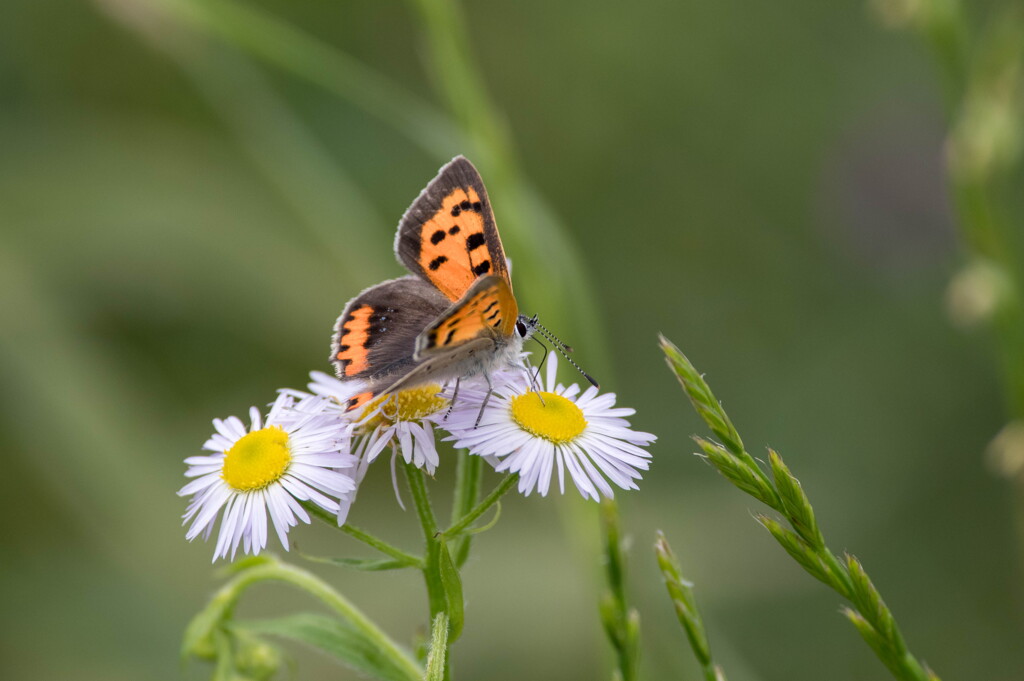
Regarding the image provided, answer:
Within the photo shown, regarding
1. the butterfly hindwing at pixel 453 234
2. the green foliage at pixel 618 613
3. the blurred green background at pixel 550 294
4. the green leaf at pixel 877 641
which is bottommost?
the green leaf at pixel 877 641

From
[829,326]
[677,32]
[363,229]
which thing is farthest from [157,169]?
[829,326]

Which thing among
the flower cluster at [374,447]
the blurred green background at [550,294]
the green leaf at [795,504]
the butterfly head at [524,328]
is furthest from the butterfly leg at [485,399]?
the blurred green background at [550,294]

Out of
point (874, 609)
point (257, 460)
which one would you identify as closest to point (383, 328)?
point (257, 460)

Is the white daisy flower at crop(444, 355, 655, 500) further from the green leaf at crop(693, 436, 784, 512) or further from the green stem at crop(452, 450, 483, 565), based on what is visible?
the green leaf at crop(693, 436, 784, 512)

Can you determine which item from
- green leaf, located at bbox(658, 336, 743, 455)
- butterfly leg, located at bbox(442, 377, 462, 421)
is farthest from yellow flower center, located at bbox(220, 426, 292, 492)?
green leaf, located at bbox(658, 336, 743, 455)

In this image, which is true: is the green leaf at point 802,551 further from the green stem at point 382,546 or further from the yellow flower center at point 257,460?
the yellow flower center at point 257,460

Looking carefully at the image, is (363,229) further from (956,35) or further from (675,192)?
(675,192)
